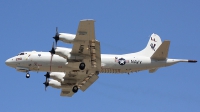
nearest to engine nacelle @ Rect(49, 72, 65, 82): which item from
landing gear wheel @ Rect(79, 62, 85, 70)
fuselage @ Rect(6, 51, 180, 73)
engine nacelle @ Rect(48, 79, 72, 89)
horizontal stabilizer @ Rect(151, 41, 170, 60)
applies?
engine nacelle @ Rect(48, 79, 72, 89)

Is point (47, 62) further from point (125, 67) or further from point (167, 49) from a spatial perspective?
point (167, 49)

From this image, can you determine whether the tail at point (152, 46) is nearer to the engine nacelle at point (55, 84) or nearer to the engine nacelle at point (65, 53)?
the engine nacelle at point (65, 53)

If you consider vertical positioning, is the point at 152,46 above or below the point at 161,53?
above

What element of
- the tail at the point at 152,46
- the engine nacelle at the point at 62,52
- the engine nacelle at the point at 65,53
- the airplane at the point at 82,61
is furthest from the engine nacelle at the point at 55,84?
the tail at the point at 152,46

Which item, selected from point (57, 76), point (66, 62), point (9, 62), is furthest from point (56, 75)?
point (9, 62)

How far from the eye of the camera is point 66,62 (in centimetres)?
5569

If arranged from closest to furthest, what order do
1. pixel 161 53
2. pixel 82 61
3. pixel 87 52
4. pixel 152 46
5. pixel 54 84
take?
pixel 87 52 < pixel 82 61 < pixel 161 53 < pixel 54 84 < pixel 152 46

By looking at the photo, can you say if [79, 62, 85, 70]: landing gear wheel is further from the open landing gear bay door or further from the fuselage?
the fuselage

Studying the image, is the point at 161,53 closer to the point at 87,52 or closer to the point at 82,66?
the point at 87,52

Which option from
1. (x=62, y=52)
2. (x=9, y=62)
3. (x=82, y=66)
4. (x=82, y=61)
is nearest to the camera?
(x=62, y=52)

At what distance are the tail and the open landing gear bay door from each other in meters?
7.10

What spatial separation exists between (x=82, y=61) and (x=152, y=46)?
12.1m

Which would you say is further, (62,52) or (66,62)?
(66,62)

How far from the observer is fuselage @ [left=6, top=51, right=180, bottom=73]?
56.3 metres
